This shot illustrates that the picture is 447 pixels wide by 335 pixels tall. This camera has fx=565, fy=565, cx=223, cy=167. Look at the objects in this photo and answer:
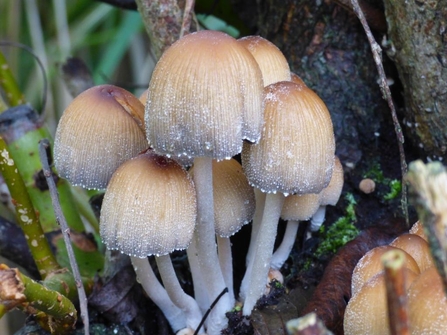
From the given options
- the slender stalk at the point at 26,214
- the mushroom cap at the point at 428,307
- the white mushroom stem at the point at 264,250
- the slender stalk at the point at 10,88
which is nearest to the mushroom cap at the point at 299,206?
the white mushroom stem at the point at 264,250

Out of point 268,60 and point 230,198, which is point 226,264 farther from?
point 268,60

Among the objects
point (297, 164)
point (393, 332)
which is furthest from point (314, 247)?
point (393, 332)

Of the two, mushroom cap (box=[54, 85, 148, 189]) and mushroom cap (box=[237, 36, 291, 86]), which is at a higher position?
mushroom cap (box=[237, 36, 291, 86])

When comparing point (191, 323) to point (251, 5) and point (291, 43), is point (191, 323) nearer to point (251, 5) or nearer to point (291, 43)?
point (291, 43)

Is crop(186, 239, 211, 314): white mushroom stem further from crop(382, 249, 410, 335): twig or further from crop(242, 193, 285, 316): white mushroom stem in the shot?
crop(382, 249, 410, 335): twig

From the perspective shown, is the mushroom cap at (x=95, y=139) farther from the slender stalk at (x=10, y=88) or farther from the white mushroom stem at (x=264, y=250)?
the slender stalk at (x=10, y=88)

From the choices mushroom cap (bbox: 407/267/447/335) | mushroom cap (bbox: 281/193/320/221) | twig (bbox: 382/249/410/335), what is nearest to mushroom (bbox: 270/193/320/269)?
mushroom cap (bbox: 281/193/320/221)

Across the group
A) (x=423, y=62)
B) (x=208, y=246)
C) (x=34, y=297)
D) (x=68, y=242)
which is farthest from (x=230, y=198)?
(x=423, y=62)
